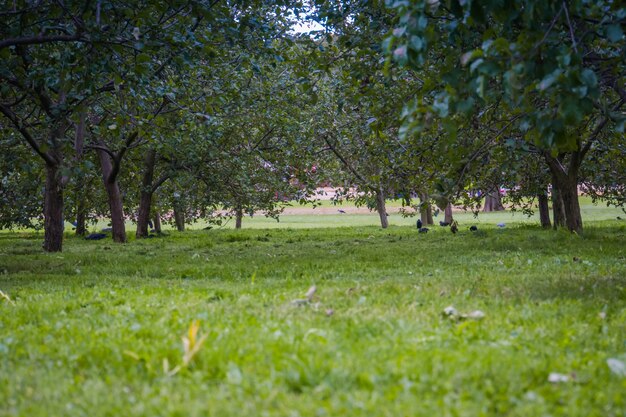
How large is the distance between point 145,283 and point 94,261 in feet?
13.7

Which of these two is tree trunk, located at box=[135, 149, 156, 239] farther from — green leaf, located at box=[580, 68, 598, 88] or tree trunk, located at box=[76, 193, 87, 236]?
green leaf, located at box=[580, 68, 598, 88]

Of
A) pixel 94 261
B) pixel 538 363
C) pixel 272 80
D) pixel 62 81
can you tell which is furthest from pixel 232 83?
pixel 538 363

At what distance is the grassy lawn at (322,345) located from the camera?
351 cm

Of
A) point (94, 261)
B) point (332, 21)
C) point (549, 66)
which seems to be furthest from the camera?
point (94, 261)

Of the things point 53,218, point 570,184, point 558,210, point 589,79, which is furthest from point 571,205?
point 53,218

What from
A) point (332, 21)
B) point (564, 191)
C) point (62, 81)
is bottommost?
point (564, 191)

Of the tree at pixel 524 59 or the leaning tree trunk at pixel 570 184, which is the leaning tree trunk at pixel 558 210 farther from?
the tree at pixel 524 59

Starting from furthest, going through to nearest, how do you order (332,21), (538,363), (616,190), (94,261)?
(616,190) → (94,261) → (332,21) → (538,363)

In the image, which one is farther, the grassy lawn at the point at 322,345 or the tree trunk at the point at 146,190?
the tree trunk at the point at 146,190

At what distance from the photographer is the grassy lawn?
11.5 feet

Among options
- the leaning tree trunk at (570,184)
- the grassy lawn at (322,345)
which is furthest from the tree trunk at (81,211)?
the leaning tree trunk at (570,184)

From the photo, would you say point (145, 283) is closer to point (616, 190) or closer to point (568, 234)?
point (568, 234)

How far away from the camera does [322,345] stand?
4488 mm

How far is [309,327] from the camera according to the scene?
5.18 meters
